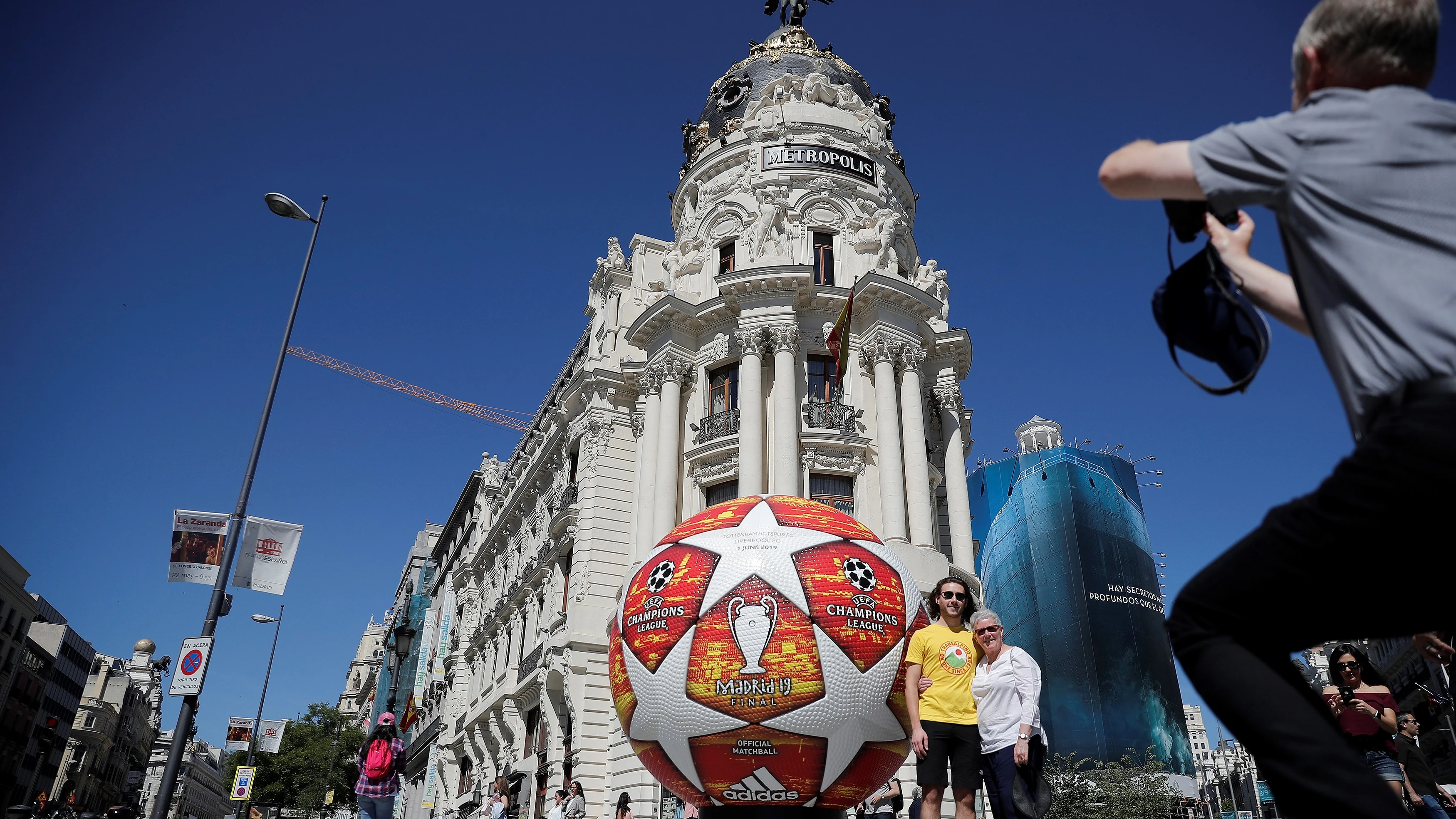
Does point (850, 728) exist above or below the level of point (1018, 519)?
below

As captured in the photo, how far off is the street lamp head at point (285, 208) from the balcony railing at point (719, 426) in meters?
14.4

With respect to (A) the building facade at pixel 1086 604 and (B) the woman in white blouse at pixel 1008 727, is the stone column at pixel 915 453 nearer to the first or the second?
(B) the woman in white blouse at pixel 1008 727

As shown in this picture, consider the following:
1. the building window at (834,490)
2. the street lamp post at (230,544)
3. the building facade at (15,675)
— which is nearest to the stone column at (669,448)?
the building window at (834,490)

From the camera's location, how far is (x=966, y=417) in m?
32.9

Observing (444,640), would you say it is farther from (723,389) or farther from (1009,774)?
(1009,774)

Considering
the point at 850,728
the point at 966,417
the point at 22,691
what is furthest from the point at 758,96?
the point at 22,691

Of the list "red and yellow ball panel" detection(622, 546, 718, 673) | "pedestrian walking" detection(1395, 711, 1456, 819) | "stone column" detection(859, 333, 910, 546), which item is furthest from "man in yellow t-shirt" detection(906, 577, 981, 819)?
"stone column" detection(859, 333, 910, 546)

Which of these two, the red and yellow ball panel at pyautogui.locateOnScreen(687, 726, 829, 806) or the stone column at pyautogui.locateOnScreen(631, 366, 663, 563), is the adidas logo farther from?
the stone column at pyautogui.locateOnScreen(631, 366, 663, 563)

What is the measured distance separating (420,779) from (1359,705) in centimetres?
5968

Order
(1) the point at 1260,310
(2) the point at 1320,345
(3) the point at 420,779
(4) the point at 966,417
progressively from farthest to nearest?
1. (3) the point at 420,779
2. (4) the point at 966,417
3. (1) the point at 1260,310
4. (2) the point at 1320,345

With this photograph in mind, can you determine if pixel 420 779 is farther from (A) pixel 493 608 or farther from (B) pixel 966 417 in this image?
(B) pixel 966 417

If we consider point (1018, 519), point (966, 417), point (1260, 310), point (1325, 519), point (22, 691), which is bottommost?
point (1325, 519)

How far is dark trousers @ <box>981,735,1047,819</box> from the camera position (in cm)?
652

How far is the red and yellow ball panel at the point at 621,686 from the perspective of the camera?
8.58 metres
